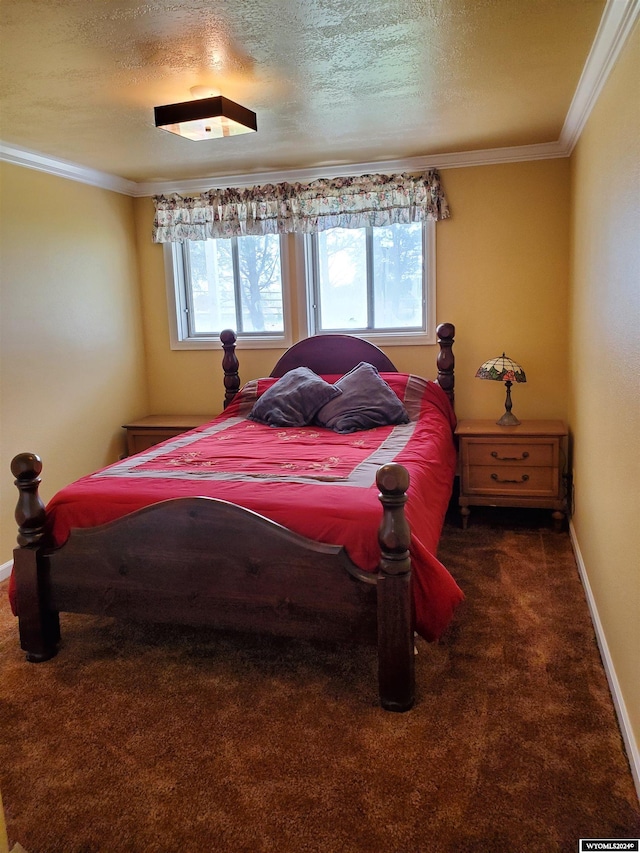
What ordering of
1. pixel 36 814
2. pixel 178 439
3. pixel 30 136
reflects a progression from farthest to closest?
pixel 178 439
pixel 30 136
pixel 36 814

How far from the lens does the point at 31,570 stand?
2.57 meters

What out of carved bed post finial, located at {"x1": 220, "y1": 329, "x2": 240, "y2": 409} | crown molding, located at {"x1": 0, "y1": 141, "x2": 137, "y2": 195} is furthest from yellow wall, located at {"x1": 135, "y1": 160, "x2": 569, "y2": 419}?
crown molding, located at {"x1": 0, "y1": 141, "x2": 137, "y2": 195}

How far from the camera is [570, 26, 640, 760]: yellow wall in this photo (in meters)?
1.93

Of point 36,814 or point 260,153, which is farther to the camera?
point 260,153

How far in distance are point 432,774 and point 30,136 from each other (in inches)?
139

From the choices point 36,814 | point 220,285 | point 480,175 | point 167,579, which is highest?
point 480,175

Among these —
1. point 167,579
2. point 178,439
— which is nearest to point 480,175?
point 178,439

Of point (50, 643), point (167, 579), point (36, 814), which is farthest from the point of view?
point (50, 643)

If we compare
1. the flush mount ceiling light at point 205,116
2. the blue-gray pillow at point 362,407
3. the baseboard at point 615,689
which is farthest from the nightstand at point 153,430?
the baseboard at point 615,689

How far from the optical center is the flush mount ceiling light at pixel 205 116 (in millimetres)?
2707

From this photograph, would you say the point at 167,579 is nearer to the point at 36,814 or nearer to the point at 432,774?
the point at 36,814

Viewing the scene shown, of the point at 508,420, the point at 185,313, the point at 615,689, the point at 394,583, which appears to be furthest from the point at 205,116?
the point at 615,689

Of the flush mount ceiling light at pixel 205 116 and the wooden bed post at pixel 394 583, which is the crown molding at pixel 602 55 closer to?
the flush mount ceiling light at pixel 205 116

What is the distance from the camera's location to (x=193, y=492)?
2.58 meters
